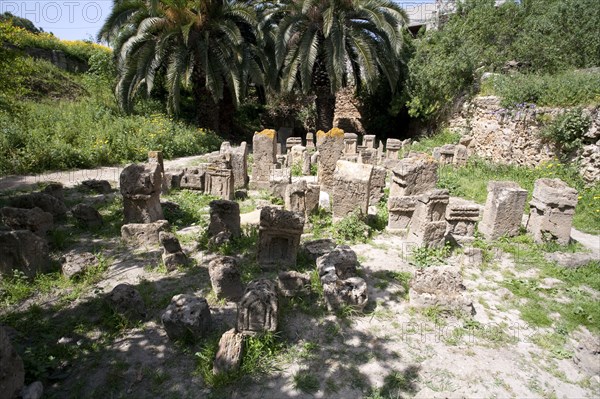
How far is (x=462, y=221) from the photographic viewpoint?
21.9 feet

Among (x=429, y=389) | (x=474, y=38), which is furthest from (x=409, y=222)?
Answer: (x=474, y=38)

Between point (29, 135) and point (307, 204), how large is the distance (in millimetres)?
10125

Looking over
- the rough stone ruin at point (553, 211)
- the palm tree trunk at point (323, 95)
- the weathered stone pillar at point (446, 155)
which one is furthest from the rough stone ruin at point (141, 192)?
the palm tree trunk at point (323, 95)

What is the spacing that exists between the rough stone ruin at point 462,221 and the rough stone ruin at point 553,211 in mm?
1114

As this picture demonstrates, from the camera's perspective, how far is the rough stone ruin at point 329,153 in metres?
8.90

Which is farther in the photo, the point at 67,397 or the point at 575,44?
the point at 575,44

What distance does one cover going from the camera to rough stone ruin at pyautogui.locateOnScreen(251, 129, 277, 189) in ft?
31.5

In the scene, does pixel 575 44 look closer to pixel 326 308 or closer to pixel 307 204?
pixel 307 204

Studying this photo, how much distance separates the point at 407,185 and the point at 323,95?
11.4 meters

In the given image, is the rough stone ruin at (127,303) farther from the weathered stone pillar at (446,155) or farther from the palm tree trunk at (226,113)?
the palm tree trunk at (226,113)

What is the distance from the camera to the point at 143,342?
3928mm

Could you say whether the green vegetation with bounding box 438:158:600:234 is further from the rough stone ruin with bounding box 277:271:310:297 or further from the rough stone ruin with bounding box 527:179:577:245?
the rough stone ruin with bounding box 277:271:310:297

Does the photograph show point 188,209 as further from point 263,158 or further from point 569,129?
point 569,129

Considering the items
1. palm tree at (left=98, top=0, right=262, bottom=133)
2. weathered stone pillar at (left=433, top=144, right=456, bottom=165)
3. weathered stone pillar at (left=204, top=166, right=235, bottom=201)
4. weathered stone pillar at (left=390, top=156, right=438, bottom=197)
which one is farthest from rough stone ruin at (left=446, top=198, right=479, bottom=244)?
palm tree at (left=98, top=0, right=262, bottom=133)
